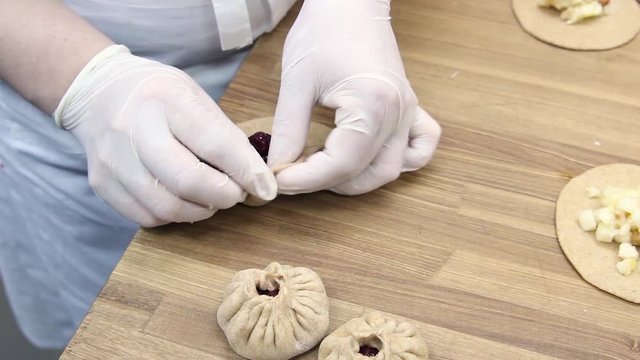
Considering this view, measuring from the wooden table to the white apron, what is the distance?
106 millimetres

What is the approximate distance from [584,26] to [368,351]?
981 millimetres

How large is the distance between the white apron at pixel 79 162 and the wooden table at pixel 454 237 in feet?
0.35

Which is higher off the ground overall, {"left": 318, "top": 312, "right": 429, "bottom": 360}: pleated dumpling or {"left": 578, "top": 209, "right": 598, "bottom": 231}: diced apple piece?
{"left": 578, "top": 209, "right": 598, "bottom": 231}: diced apple piece

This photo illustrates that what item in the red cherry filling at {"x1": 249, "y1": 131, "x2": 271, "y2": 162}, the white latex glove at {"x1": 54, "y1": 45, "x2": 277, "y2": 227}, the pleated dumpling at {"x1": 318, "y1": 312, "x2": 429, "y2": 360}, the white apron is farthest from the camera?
the white apron

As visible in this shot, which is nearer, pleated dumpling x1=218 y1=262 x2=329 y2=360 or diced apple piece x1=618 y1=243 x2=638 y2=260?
pleated dumpling x1=218 y1=262 x2=329 y2=360

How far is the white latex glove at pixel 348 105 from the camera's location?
121 centimetres

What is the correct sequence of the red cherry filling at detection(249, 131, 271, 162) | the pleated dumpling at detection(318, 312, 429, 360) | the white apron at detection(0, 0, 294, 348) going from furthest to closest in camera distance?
the white apron at detection(0, 0, 294, 348) → the red cherry filling at detection(249, 131, 271, 162) → the pleated dumpling at detection(318, 312, 429, 360)

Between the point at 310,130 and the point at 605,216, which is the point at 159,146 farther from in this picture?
the point at 605,216

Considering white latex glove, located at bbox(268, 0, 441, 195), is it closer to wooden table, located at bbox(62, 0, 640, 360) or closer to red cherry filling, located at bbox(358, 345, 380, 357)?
wooden table, located at bbox(62, 0, 640, 360)

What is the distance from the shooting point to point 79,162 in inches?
58.8

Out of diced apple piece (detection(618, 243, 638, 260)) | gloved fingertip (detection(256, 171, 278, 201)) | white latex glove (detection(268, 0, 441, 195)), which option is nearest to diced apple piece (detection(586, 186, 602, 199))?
diced apple piece (detection(618, 243, 638, 260))

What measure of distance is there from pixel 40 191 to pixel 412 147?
0.83m

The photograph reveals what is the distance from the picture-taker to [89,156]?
1257 millimetres

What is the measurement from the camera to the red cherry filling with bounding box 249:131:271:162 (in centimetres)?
128
